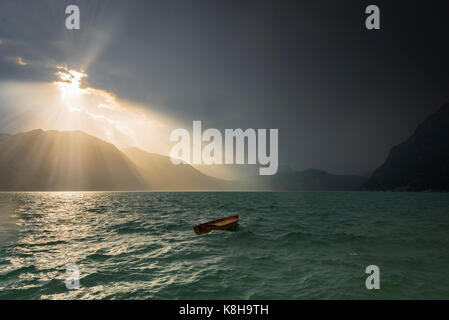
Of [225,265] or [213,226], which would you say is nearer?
[225,265]

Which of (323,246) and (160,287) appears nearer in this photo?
(160,287)

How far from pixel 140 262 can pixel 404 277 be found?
1557 cm

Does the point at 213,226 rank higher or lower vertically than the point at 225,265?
lower

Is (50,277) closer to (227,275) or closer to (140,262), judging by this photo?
(140,262)

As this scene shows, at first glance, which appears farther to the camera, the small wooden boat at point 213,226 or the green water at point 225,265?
the small wooden boat at point 213,226

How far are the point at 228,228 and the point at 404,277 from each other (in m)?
17.0

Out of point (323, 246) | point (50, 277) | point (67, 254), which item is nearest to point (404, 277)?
point (323, 246)

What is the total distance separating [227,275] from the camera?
1313cm

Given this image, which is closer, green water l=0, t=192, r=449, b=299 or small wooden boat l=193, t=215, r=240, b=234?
green water l=0, t=192, r=449, b=299
